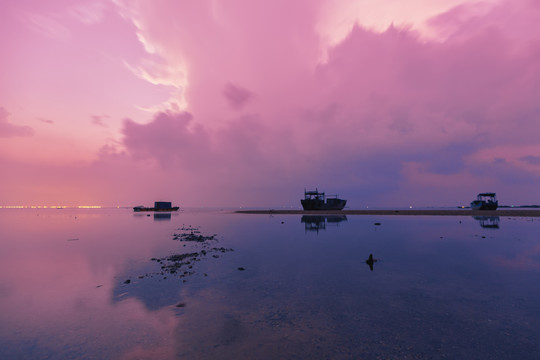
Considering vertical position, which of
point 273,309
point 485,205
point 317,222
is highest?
point 485,205

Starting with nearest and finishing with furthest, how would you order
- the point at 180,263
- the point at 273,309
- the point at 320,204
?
the point at 273,309
the point at 180,263
the point at 320,204

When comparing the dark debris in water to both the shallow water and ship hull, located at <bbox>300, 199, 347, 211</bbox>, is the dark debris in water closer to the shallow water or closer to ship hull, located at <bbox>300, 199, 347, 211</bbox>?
the shallow water

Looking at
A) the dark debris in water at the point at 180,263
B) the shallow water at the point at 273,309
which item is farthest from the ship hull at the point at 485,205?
the dark debris in water at the point at 180,263

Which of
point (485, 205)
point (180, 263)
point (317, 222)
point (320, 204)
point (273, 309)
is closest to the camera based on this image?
point (273, 309)

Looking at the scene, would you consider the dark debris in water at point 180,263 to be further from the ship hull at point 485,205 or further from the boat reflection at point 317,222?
the ship hull at point 485,205

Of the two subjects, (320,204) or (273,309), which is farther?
(320,204)

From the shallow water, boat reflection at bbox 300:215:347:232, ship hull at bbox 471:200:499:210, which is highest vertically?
ship hull at bbox 471:200:499:210

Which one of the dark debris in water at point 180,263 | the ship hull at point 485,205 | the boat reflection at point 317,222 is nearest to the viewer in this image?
the dark debris in water at point 180,263

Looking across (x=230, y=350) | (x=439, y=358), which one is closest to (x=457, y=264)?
(x=439, y=358)

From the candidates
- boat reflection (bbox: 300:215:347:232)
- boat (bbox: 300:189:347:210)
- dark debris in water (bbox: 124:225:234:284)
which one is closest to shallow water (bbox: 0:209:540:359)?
dark debris in water (bbox: 124:225:234:284)

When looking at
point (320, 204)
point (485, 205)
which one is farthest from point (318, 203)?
point (485, 205)

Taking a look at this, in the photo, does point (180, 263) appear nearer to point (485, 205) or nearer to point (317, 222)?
point (317, 222)

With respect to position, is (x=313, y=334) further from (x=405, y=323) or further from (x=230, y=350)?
(x=405, y=323)

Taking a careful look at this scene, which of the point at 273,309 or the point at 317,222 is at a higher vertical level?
the point at 317,222
